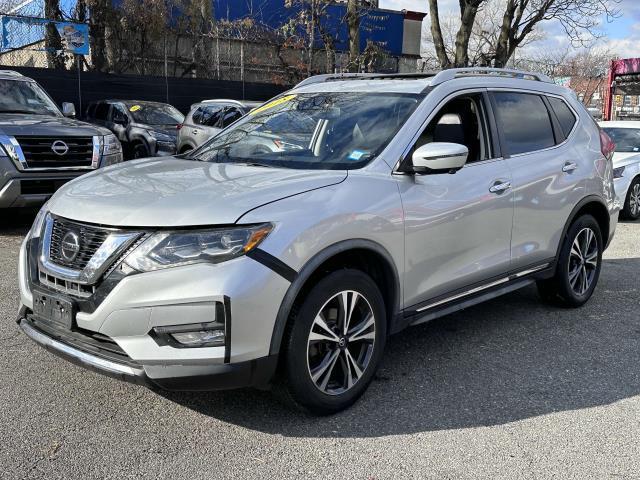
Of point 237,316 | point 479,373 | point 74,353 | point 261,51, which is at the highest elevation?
point 261,51

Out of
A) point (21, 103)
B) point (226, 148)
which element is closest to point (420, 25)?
point (21, 103)

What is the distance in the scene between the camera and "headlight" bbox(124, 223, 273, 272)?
2.96 metres

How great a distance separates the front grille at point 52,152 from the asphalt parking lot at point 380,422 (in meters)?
3.51

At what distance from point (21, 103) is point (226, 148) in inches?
225

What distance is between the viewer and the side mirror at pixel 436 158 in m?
3.70

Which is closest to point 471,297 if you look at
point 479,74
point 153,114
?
point 479,74

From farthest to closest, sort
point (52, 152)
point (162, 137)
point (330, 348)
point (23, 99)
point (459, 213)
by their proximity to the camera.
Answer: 1. point (162, 137)
2. point (23, 99)
3. point (52, 152)
4. point (459, 213)
5. point (330, 348)

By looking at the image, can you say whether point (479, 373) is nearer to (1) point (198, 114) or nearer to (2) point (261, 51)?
(1) point (198, 114)

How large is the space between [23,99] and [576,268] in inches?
299

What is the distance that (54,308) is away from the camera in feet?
10.7

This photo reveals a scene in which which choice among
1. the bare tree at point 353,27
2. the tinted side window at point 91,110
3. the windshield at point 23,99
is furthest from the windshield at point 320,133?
the bare tree at point 353,27

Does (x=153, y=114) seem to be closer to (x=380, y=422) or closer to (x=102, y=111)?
(x=102, y=111)

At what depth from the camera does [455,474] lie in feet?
9.78

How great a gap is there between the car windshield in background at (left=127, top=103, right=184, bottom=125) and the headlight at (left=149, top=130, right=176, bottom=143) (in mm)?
546
